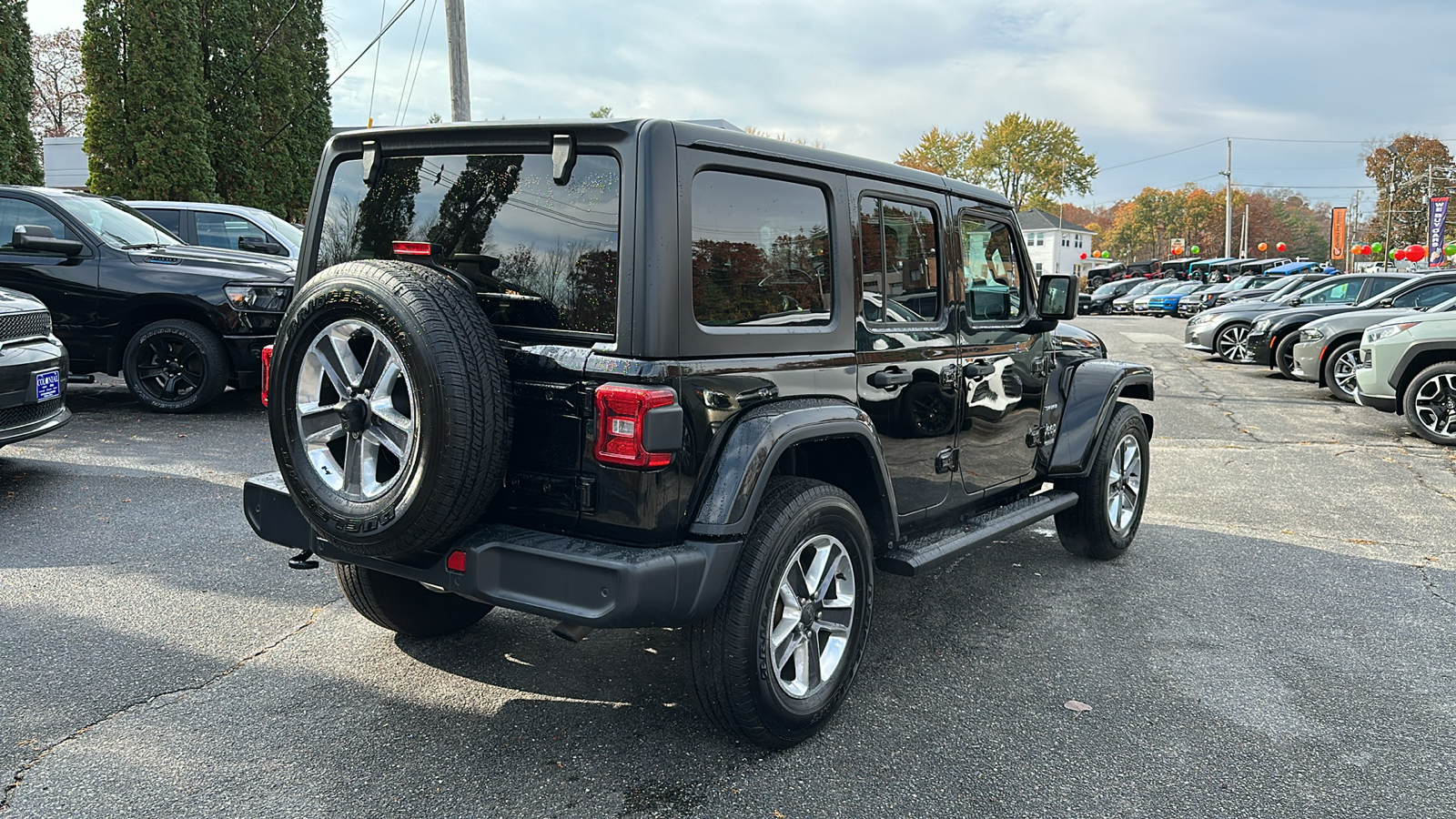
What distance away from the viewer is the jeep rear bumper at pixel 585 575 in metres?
2.67

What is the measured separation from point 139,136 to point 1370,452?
65.7 feet

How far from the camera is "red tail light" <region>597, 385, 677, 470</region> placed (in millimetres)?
2715

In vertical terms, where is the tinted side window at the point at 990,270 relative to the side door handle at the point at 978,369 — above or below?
above

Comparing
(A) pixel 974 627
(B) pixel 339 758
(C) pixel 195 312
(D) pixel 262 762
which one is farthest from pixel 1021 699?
(C) pixel 195 312

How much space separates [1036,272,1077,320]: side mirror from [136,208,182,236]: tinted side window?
968 cm

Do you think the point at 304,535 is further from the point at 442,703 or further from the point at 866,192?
the point at 866,192

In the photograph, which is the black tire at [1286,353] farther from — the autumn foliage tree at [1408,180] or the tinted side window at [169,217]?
the autumn foliage tree at [1408,180]

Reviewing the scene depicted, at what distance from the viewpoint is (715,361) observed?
2.90 metres

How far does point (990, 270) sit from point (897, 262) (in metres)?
0.92

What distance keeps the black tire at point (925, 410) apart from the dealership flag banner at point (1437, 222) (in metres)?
45.6

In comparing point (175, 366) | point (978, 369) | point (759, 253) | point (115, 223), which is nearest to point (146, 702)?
point (759, 253)

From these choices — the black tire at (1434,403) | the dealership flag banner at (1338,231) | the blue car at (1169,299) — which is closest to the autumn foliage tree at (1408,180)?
the dealership flag banner at (1338,231)

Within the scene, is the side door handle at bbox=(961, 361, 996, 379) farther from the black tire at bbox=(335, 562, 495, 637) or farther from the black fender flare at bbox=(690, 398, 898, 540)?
the black tire at bbox=(335, 562, 495, 637)

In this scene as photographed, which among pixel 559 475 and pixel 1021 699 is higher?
pixel 559 475
